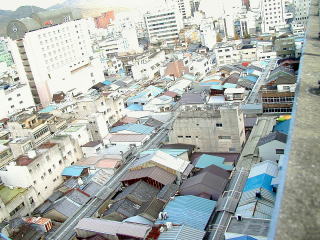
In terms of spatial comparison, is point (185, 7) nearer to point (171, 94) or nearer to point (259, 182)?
point (171, 94)

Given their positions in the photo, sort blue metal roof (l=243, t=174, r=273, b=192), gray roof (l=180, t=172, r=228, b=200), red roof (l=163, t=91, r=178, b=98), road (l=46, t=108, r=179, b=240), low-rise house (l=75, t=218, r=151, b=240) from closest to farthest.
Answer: low-rise house (l=75, t=218, r=151, b=240) < blue metal roof (l=243, t=174, r=273, b=192) < gray roof (l=180, t=172, r=228, b=200) < road (l=46, t=108, r=179, b=240) < red roof (l=163, t=91, r=178, b=98)

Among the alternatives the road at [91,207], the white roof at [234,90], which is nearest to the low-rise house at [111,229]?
the road at [91,207]

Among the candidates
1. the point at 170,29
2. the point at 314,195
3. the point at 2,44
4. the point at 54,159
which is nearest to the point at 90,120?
the point at 54,159

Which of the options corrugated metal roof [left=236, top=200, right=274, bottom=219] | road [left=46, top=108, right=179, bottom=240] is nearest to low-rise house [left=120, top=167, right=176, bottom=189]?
road [left=46, top=108, right=179, bottom=240]

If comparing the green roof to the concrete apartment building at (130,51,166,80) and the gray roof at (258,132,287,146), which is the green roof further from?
the concrete apartment building at (130,51,166,80)

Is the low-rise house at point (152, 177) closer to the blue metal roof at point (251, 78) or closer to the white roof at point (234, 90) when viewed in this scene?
the white roof at point (234, 90)

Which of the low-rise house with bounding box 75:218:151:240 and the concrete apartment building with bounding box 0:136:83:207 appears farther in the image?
the concrete apartment building with bounding box 0:136:83:207

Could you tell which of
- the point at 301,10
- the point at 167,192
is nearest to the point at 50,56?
the point at 167,192
